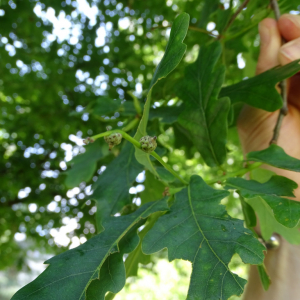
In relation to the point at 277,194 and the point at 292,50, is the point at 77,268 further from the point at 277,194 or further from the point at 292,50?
the point at 292,50

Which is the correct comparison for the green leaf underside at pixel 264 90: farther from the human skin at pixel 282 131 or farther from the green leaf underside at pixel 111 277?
the green leaf underside at pixel 111 277

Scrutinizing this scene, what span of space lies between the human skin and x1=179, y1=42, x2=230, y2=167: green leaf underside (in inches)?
12.2

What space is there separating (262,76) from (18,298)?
1.00 meters

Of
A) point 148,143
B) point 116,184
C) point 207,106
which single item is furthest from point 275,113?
point 148,143

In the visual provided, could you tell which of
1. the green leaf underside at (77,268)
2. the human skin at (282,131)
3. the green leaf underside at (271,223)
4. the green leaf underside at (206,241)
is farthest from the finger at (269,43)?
the green leaf underside at (77,268)

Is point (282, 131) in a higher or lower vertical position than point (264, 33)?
lower

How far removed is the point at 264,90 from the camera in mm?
1082

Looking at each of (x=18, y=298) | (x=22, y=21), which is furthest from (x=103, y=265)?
(x=22, y=21)

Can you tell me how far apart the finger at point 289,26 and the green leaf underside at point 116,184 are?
789 mm

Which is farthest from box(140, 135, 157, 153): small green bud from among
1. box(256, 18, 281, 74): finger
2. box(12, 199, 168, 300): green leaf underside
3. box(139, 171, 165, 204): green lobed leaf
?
box(256, 18, 281, 74): finger

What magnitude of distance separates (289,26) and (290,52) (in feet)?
0.66

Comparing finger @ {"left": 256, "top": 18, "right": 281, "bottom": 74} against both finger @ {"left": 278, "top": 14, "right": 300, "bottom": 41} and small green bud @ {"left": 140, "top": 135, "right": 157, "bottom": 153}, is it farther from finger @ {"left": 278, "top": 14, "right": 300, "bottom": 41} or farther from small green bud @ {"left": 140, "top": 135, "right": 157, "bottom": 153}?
small green bud @ {"left": 140, "top": 135, "right": 157, "bottom": 153}

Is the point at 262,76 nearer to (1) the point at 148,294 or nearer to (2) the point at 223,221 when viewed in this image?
(2) the point at 223,221

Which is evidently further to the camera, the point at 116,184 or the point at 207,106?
the point at 116,184
